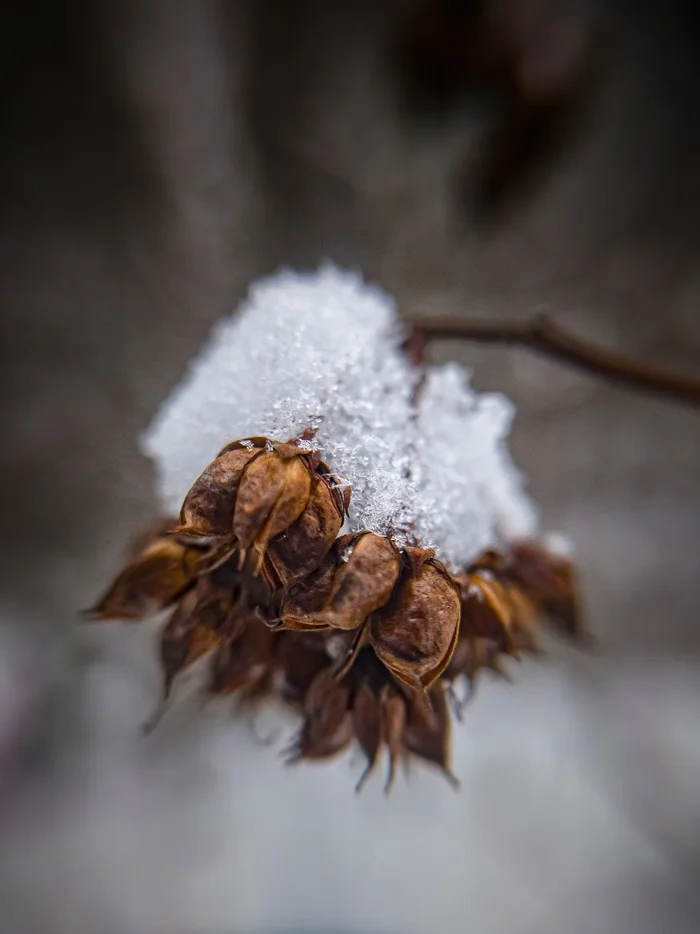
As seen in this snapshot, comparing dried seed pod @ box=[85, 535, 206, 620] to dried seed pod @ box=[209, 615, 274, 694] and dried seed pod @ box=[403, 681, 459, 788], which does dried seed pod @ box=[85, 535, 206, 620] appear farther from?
dried seed pod @ box=[403, 681, 459, 788]

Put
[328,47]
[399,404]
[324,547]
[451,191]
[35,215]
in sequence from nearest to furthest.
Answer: [324,547], [399,404], [328,47], [35,215], [451,191]

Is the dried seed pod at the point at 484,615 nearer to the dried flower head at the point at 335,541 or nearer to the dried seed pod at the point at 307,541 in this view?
the dried flower head at the point at 335,541

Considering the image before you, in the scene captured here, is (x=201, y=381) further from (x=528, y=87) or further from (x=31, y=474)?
(x=31, y=474)

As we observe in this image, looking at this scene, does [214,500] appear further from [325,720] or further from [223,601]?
[325,720]

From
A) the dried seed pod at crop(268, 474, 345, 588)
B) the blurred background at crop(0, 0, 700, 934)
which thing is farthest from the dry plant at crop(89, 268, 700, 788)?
the blurred background at crop(0, 0, 700, 934)

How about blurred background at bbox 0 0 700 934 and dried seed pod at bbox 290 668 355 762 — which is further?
blurred background at bbox 0 0 700 934

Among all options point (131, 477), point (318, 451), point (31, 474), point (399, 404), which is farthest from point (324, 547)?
point (31, 474)

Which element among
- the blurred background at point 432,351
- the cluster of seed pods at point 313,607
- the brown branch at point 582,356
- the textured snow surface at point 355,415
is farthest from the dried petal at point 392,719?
the blurred background at point 432,351
